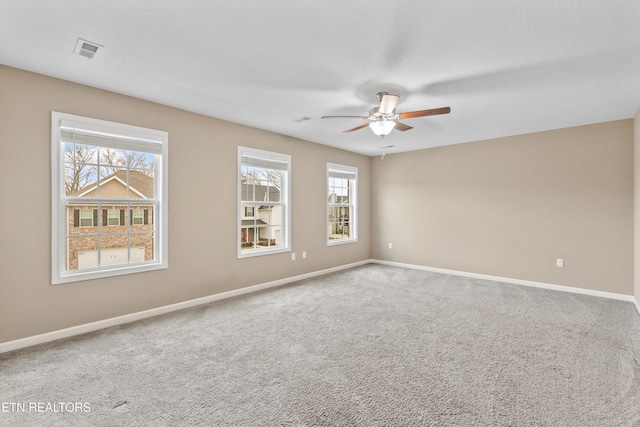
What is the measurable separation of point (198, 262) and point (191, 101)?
203 centimetres

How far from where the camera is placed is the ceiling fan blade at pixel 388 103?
2.98 meters

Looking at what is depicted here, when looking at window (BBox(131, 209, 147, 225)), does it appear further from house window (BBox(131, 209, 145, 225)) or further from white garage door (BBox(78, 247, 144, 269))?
white garage door (BBox(78, 247, 144, 269))

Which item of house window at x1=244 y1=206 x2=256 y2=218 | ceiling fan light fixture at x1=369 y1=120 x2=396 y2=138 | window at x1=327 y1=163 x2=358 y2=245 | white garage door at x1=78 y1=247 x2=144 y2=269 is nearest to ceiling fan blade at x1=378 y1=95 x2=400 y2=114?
ceiling fan light fixture at x1=369 y1=120 x2=396 y2=138

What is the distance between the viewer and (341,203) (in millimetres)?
6551

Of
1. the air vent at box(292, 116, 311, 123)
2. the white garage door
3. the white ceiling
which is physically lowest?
the white garage door

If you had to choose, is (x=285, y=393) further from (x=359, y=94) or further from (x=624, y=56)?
(x=624, y=56)

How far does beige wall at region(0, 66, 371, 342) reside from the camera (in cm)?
274

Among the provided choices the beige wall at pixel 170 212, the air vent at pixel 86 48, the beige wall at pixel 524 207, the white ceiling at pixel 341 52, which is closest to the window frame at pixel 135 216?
the beige wall at pixel 170 212

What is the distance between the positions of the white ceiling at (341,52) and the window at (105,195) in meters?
0.51

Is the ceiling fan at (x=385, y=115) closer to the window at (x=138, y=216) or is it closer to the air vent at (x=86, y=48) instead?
the air vent at (x=86, y=48)

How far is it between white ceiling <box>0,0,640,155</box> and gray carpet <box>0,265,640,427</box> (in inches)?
99.8

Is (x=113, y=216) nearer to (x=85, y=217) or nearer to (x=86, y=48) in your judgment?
(x=85, y=217)

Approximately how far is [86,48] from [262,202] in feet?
9.52

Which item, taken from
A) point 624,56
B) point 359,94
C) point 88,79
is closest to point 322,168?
point 359,94
